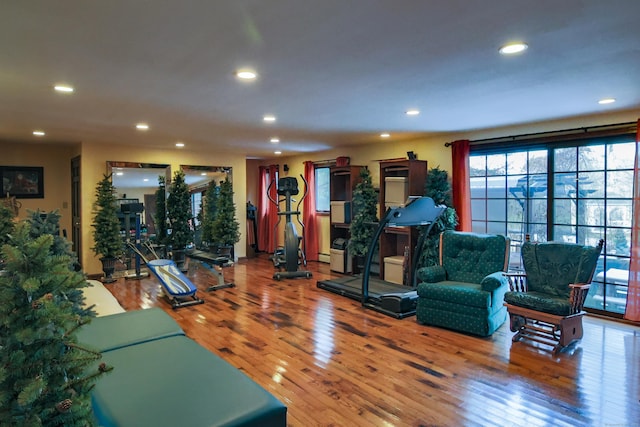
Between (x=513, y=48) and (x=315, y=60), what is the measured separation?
4.13 ft

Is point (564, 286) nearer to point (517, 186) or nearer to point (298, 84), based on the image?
point (517, 186)

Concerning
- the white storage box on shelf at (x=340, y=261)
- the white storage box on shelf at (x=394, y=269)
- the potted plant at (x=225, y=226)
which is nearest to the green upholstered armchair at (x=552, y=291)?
the white storage box on shelf at (x=394, y=269)

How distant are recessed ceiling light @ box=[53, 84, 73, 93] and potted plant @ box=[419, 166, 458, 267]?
4394mm

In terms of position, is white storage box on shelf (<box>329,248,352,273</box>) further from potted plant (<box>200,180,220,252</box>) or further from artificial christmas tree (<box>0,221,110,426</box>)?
artificial christmas tree (<box>0,221,110,426</box>)

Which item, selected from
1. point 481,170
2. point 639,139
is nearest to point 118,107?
point 481,170

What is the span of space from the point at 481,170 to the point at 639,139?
6.12 ft

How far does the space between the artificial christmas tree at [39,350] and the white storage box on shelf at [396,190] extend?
5.23 metres

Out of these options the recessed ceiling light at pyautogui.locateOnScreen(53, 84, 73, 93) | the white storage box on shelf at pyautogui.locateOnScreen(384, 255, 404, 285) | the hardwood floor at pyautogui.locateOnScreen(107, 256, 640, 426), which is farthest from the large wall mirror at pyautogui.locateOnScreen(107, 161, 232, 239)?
the white storage box on shelf at pyautogui.locateOnScreen(384, 255, 404, 285)

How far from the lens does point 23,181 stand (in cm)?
704

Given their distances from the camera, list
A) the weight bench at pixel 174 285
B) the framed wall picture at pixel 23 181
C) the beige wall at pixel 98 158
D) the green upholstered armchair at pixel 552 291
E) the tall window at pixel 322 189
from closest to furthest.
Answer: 1. the green upholstered armchair at pixel 552 291
2. the weight bench at pixel 174 285
3. the beige wall at pixel 98 158
4. the framed wall picture at pixel 23 181
5. the tall window at pixel 322 189

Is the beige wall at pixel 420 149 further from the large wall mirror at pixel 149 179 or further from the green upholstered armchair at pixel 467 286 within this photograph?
the large wall mirror at pixel 149 179

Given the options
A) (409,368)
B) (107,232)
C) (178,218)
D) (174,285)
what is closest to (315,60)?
(409,368)

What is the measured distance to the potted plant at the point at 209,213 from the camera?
26.0 ft

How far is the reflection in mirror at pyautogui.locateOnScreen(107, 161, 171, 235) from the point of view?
22.8ft
